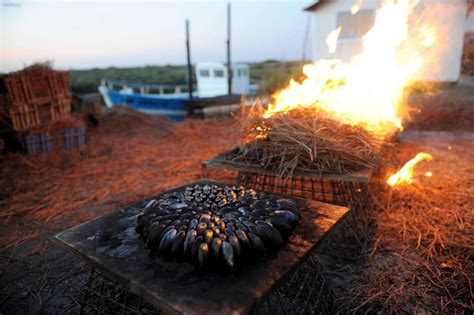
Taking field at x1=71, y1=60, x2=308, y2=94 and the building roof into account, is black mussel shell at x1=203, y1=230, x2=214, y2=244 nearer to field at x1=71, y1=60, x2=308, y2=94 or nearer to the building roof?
the building roof

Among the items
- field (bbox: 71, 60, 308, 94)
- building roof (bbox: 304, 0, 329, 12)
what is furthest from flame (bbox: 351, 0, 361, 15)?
field (bbox: 71, 60, 308, 94)

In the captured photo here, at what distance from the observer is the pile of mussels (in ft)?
6.38

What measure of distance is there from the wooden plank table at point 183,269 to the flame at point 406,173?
11.0 ft

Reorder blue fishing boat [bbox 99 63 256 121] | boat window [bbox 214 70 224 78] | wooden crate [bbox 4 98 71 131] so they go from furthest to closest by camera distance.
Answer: boat window [bbox 214 70 224 78], blue fishing boat [bbox 99 63 256 121], wooden crate [bbox 4 98 71 131]

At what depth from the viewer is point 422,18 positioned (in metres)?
12.2

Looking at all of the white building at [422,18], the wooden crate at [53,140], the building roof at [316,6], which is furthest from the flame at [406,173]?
the building roof at [316,6]

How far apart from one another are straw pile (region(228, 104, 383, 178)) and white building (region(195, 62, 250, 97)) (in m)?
17.5

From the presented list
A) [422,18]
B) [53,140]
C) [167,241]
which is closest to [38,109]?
[53,140]

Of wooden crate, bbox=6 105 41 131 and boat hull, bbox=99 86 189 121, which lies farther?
boat hull, bbox=99 86 189 121

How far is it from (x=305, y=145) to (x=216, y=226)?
2117 mm

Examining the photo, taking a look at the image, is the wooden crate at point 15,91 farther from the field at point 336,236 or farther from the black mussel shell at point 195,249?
the black mussel shell at point 195,249

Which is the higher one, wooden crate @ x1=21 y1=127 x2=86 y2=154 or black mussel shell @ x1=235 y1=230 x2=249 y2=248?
black mussel shell @ x1=235 y1=230 x2=249 y2=248

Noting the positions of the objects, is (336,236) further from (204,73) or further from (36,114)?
(204,73)

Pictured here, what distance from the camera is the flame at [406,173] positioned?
18.0 ft
